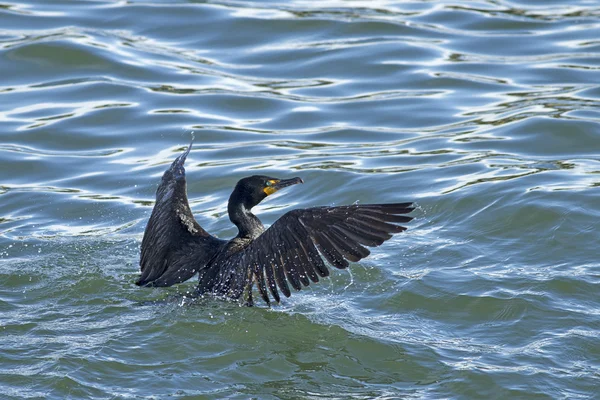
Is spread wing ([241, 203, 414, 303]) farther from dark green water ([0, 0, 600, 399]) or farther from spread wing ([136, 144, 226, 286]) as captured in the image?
spread wing ([136, 144, 226, 286])

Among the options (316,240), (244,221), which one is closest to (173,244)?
(244,221)

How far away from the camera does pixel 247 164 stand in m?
11.2

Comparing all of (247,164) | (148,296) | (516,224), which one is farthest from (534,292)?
(247,164)

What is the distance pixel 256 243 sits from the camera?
23.6 feet

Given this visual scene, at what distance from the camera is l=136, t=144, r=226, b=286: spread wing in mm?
7809

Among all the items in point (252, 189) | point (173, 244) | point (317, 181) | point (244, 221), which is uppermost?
point (252, 189)

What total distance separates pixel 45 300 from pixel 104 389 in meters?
1.77

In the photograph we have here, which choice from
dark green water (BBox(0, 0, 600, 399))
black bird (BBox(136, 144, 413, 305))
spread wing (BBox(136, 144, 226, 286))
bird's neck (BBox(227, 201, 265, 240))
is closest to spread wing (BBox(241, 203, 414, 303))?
black bird (BBox(136, 144, 413, 305))

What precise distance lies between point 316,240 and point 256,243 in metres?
0.50

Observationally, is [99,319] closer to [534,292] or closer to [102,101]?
[534,292]

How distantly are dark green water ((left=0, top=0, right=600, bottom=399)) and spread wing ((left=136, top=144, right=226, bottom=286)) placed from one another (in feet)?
0.77

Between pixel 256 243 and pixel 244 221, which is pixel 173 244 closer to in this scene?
pixel 244 221

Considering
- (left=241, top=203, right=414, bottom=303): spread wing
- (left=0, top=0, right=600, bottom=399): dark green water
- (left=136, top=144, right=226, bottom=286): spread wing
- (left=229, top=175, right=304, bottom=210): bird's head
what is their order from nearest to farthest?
(left=0, top=0, right=600, bottom=399): dark green water
(left=241, top=203, right=414, bottom=303): spread wing
(left=136, top=144, right=226, bottom=286): spread wing
(left=229, top=175, right=304, bottom=210): bird's head

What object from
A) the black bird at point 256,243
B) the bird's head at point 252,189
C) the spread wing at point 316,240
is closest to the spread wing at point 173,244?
the black bird at point 256,243
